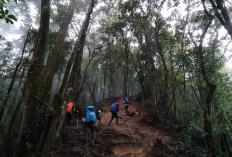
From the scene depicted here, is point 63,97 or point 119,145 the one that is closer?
point 63,97

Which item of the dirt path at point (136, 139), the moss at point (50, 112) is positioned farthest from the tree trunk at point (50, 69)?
the dirt path at point (136, 139)

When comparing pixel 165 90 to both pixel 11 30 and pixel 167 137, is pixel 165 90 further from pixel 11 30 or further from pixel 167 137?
pixel 11 30

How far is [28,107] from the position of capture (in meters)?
6.98

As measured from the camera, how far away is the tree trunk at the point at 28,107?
6449mm

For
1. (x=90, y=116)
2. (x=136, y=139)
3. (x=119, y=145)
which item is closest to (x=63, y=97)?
(x=90, y=116)

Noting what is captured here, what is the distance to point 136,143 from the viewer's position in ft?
27.3

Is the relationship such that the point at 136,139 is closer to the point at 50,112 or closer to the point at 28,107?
the point at 50,112

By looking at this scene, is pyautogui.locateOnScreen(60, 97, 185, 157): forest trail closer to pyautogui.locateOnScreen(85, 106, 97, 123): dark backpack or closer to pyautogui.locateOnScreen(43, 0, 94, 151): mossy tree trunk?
pyautogui.locateOnScreen(43, 0, 94, 151): mossy tree trunk

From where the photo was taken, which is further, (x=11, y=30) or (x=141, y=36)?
(x=11, y=30)

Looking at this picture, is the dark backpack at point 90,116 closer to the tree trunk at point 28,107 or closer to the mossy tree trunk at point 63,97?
the mossy tree trunk at point 63,97

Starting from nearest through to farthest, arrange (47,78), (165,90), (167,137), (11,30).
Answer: (47,78), (167,137), (165,90), (11,30)

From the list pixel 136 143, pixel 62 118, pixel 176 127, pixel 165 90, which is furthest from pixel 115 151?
pixel 165 90

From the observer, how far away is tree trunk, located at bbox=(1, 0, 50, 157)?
6.45 m

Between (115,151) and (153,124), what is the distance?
5.31m
